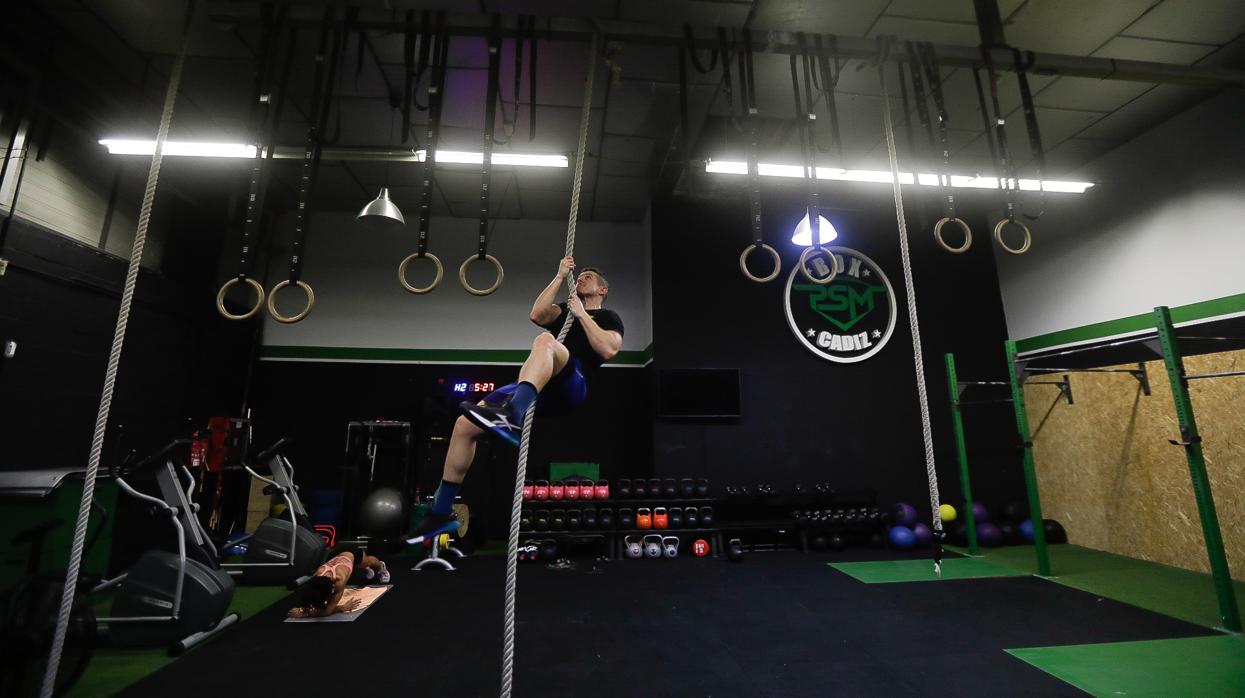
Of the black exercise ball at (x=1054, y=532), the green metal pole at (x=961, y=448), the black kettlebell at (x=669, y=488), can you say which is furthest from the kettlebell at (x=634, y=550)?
the black exercise ball at (x=1054, y=532)

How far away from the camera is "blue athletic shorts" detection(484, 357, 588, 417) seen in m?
1.99

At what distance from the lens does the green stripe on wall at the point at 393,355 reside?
5.98m

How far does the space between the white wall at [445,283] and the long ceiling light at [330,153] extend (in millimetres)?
1690

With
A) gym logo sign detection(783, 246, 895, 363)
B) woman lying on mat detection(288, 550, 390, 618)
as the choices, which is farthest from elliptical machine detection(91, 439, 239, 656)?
gym logo sign detection(783, 246, 895, 363)

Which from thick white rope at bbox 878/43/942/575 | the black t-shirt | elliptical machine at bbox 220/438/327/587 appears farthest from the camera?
elliptical machine at bbox 220/438/327/587

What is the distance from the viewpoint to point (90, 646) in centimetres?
215

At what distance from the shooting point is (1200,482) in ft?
9.75

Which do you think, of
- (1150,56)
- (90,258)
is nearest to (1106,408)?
(1150,56)

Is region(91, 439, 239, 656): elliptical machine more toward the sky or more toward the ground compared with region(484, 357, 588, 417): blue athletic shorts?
more toward the ground

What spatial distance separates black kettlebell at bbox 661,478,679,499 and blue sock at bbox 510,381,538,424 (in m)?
3.44

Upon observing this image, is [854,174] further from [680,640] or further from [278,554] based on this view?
[278,554]

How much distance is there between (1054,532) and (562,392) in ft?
19.0

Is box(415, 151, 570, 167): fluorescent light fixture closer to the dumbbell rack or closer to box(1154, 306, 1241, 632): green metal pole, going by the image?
the dumbbell rack

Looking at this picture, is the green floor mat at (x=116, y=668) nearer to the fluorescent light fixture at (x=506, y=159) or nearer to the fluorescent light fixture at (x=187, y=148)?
the fluorescent light fixture at (x=187, y=148)
